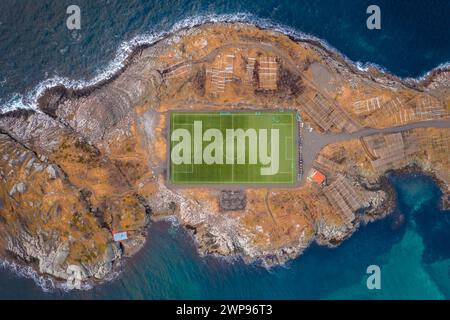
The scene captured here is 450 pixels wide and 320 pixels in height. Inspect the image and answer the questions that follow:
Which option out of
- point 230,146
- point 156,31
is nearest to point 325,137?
→ point 230,146

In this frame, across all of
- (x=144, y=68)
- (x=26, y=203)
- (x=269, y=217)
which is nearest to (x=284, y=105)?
(x=269, y=217)

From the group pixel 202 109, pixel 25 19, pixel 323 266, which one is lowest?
pixel 323 266

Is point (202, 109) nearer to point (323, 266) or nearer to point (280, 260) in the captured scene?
point (280, 260)

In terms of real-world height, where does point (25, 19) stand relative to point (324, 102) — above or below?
above

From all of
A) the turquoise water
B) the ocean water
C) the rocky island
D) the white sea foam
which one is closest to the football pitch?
the rocky island

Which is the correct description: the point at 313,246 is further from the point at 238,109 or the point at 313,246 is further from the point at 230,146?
the point at 238,109

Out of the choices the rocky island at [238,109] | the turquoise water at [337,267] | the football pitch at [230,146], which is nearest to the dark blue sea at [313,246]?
the turquoise water at [337,267]
